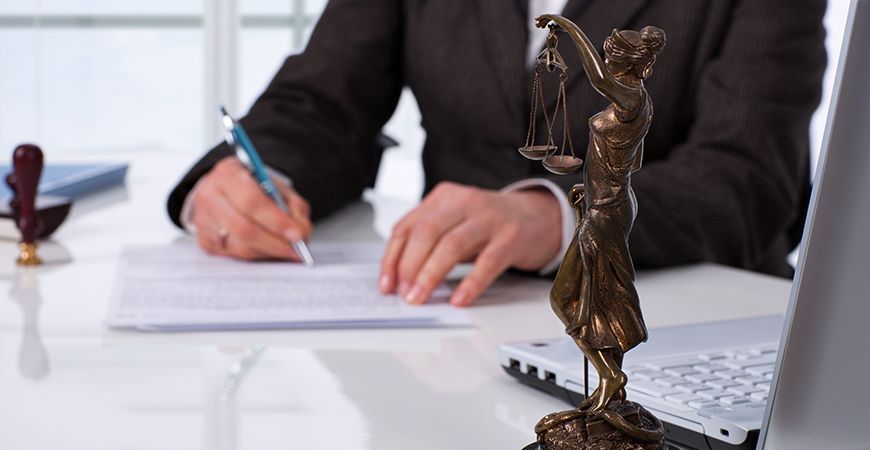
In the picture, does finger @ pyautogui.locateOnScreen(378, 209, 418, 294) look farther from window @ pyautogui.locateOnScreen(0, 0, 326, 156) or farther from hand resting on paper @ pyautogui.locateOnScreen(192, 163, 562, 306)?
window @ pyautogui.locateOnScreen(0, 0, 326, 156)

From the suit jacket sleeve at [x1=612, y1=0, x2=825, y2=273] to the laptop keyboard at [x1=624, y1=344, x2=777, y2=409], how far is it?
1.56 ft

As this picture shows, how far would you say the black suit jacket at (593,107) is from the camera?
1213 mm

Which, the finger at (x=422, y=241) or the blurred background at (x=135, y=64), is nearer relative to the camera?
the finger at (x=422, y=241)

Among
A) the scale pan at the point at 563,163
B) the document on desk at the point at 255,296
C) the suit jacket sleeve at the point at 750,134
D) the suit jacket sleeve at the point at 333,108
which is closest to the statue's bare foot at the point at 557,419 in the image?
the scale pan at the point at 563,163

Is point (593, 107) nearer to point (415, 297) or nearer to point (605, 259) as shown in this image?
point (415, 297)

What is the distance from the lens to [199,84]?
4.76 meters

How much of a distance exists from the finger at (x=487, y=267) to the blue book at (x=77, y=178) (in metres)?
0.63

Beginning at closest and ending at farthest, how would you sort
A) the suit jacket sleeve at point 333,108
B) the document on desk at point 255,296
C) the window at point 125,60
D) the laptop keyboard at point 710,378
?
the laptop keyboard at point 710,378, the document on desk at point 255,296, the suit jacket sleeve at point 333,108, the window at point 125,60

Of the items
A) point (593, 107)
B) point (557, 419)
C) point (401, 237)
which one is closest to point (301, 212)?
point (401, 237)

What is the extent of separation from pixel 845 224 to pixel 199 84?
177 inches

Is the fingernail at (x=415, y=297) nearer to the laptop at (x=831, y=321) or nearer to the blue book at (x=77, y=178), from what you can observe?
the laptop at (x=831, y=321)

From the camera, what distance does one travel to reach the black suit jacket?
3.98 ft

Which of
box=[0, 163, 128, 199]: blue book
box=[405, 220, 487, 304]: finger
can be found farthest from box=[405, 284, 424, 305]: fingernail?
box=[0, 163, 128, 199]: blue book

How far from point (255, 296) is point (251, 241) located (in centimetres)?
16
